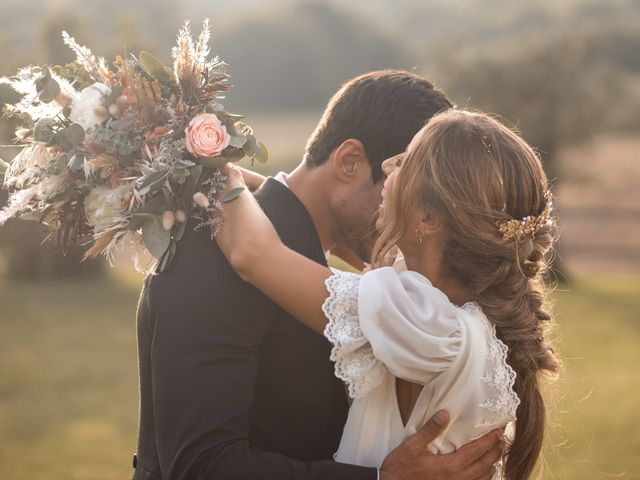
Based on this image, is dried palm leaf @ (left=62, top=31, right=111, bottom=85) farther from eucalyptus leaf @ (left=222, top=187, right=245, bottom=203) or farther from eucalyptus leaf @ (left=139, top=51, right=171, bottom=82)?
eucalyptus leaf @ (left=222, top=187, right=245, bottom=203)

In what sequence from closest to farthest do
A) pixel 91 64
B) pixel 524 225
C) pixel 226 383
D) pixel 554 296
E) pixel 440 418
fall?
pixel 226 383
pixel 440 418
pixel 524 225
pixel 91 64
pixel 554 296

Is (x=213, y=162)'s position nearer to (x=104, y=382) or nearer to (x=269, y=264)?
(x=269, y=264)

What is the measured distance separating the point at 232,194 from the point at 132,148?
363 mm

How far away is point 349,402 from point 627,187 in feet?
123

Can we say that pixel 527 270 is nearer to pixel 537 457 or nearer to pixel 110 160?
pixel 537 457

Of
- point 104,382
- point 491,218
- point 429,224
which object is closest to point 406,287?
point 429,224

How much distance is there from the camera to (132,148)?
307 cm

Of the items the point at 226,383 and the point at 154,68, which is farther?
the point at 154,68

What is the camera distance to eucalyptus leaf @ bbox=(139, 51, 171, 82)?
124 inches

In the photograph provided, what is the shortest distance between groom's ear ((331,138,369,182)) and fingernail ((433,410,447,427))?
992 millimetres

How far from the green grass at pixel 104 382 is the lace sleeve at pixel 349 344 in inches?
132

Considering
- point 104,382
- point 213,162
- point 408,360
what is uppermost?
point 213,162

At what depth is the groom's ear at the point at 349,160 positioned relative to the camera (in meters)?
3.55

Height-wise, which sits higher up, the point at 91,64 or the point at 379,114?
the point at 91,64
